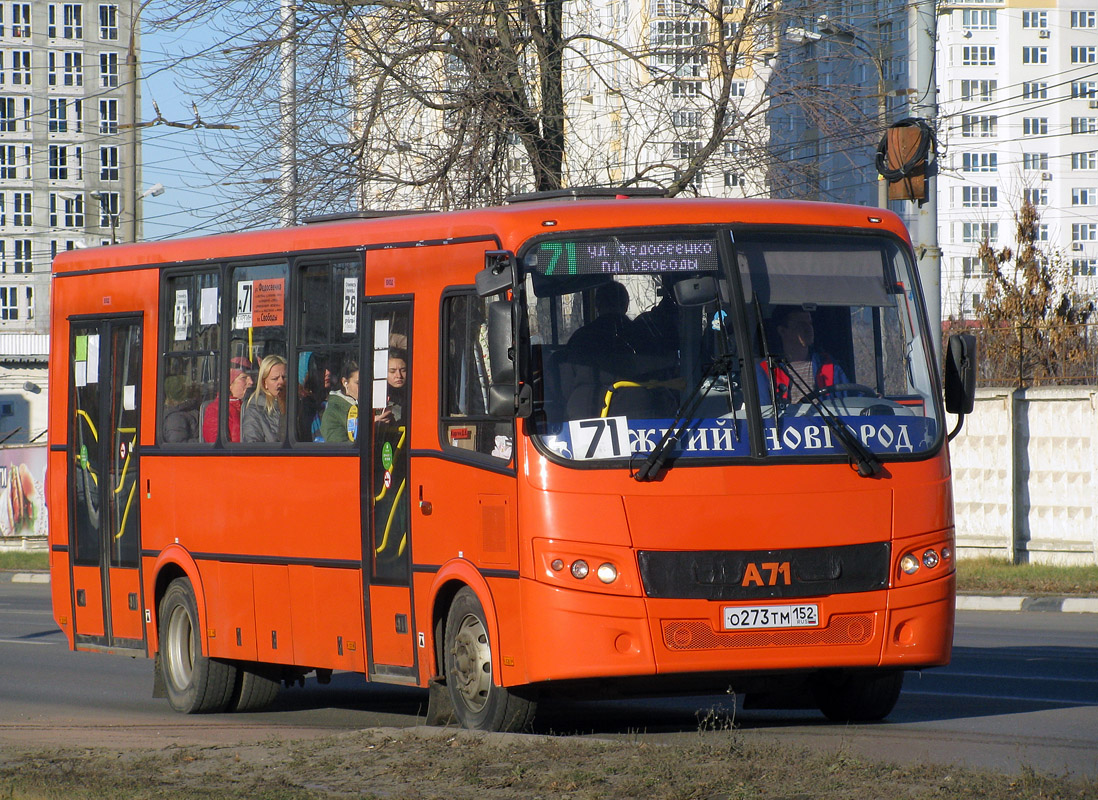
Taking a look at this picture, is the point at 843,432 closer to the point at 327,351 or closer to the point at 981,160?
the point at 327,351

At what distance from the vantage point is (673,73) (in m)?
20.9

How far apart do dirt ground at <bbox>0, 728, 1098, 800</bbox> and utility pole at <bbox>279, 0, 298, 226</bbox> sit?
1307cm

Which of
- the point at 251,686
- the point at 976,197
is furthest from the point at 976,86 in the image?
the point at 251,686

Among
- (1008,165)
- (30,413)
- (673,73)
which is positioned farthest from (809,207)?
(1008,165)

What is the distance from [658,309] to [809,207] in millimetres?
1130

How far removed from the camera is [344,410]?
33.9ft

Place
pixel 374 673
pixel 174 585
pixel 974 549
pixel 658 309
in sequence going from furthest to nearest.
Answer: pixel 974 549, pixel 174 585, pixel 374 673, pixel 658 309

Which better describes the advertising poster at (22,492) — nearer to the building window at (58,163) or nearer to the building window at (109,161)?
the building window at (58,163)

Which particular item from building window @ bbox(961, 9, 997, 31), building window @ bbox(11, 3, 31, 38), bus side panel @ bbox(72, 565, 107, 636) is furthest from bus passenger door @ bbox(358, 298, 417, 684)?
building window @ bbox(11, 3, 31, 38)

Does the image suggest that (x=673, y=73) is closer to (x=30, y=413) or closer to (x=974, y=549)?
(x=974, y=549)

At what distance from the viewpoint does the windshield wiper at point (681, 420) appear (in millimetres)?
8539

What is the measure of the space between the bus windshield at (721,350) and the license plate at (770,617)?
2.49 feet

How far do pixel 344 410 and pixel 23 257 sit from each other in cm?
11600

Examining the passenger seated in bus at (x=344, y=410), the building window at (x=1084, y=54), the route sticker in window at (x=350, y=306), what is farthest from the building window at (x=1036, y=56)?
the passenger seated in bus at (x=344, y=410)
